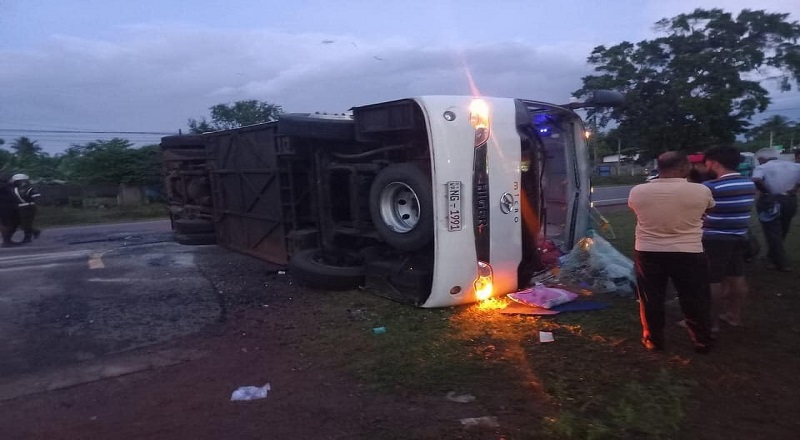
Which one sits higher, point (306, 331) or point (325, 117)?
point (325, 117)

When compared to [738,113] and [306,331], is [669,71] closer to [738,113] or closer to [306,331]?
[738,113]

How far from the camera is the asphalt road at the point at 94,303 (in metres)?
5.29

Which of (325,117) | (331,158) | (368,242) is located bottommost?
(368,242)

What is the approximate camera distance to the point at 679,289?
179 inches

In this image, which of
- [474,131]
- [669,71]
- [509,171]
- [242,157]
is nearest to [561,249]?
[509,171]

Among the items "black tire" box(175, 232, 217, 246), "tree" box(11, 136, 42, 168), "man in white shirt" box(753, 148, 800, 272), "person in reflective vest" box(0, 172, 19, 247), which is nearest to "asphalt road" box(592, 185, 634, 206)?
"man in white shirt" box(753, 148, 800, 272)

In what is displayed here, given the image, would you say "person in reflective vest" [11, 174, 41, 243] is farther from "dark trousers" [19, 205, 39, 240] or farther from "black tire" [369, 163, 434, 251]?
"black tire" [369, 163, 434, 251]

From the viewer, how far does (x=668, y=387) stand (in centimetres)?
390

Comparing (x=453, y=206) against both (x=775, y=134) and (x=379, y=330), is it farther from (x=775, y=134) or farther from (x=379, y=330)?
(x=775, y=134)

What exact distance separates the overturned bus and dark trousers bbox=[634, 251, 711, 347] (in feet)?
5.19

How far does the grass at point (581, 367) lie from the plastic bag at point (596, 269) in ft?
0.98

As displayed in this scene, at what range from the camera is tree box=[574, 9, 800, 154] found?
26.2 m

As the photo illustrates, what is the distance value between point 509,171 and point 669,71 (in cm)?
2533

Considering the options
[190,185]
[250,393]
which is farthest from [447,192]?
[190,185]
